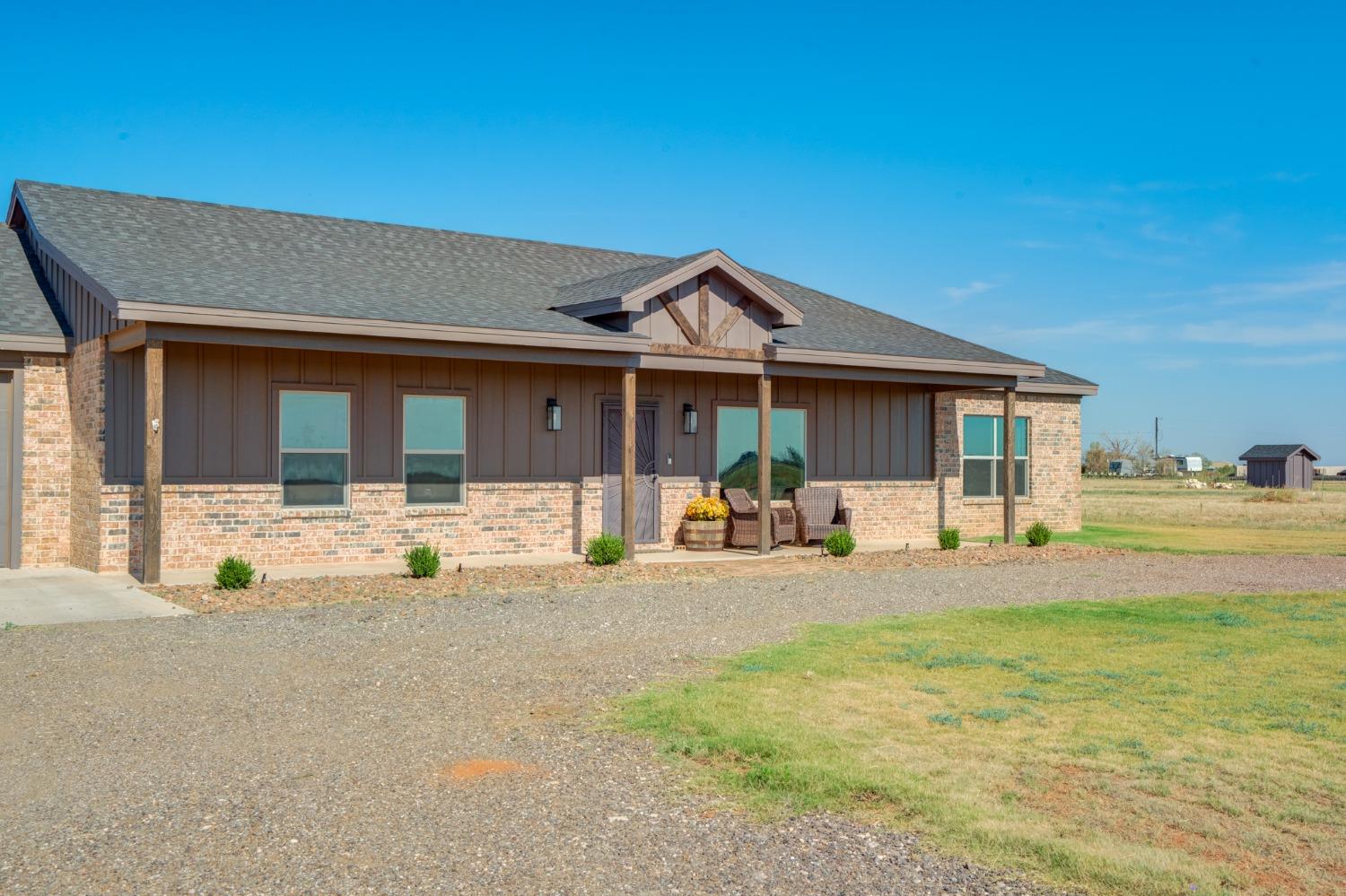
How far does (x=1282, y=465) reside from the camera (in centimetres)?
5531

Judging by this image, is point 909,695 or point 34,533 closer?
point 909,695

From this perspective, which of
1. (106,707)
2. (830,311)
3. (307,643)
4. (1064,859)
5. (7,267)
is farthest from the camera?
(830,311)

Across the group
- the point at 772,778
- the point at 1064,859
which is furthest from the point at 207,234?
the point at 1064,859

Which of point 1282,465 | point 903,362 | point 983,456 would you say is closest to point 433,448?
point 903,362

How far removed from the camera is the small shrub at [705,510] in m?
17.3

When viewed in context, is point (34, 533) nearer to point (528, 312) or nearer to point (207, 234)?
point (207, 234)

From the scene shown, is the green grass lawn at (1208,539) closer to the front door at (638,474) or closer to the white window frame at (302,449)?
the front door at (638,474)

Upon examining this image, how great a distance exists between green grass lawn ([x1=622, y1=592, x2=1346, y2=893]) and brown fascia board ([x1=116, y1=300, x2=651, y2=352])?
20.2 ft

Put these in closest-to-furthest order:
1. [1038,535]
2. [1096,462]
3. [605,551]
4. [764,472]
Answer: [605,551]
[764,472]
[1038,535]
[1096,462]

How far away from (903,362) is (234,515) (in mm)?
9839

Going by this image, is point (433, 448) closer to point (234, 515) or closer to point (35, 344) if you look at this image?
point (234, 515)

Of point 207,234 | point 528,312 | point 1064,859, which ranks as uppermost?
point 207,234

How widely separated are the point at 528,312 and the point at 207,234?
4.56 meters

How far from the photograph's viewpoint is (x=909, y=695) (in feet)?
23.9
